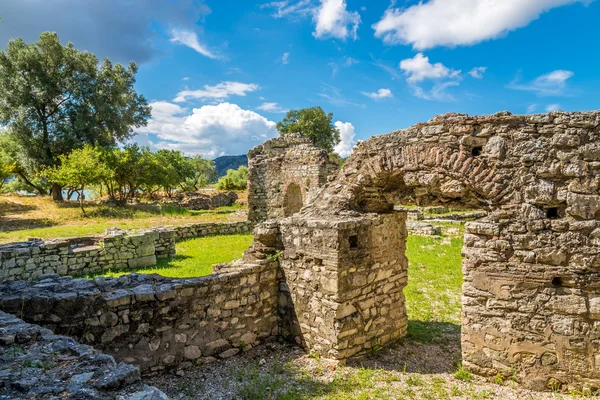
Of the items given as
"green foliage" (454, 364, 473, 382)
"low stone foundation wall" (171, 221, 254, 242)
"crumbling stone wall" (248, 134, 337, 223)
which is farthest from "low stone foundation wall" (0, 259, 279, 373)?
"low stone foundation wall" (171, 221, 254, 242)

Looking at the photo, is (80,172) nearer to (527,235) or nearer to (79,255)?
(79,255)

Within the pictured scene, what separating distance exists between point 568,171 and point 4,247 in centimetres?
1463

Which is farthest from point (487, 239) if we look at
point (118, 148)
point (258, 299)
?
point (118, 148)

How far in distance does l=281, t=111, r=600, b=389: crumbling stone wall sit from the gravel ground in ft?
1.62

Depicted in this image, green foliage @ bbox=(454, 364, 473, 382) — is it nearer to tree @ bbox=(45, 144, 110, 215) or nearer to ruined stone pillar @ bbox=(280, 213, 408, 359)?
ruined stone pillar @ bbox=(280, 213, 408, 359)

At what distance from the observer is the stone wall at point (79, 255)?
11203 mm

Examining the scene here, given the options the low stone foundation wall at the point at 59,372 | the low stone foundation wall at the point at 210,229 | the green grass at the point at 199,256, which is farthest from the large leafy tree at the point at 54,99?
the low stone foundation wall at the point at 59,372

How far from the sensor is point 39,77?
27.9 m

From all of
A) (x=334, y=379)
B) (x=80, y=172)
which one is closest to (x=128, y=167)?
(x=80, y=172)

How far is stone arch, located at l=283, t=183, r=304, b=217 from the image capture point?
2045 centimetres

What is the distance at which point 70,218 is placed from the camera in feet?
75.5

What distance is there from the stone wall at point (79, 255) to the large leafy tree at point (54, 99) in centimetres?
1886

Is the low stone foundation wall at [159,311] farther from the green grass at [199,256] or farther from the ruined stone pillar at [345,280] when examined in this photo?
the green grass at [199,256]

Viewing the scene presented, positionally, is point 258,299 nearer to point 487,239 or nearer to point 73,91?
point 487,239
